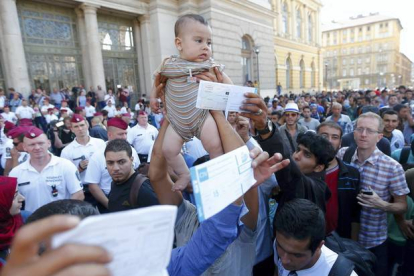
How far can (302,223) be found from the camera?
4.95 feet

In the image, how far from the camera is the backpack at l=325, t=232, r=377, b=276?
1506 mm

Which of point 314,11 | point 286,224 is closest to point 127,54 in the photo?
point 286,224

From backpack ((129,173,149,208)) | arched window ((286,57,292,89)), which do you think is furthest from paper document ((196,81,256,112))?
arched window ((286,57,292,89))

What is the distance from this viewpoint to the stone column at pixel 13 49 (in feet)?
36.9

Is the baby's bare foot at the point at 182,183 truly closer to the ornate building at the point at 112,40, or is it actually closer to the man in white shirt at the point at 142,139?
the man in white shirt at the point at 142,139

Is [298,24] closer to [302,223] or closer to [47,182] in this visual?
[47,182]

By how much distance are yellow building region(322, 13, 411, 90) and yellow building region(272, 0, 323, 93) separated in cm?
3453

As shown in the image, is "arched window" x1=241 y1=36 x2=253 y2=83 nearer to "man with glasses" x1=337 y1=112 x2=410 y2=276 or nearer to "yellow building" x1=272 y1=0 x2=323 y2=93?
"yellow building" x1=272 y1=0 x2=323 y2=93

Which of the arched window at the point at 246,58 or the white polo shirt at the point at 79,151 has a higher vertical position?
the arched window at the point at 246,58

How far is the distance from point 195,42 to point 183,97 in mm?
429

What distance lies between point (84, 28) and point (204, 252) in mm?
16549

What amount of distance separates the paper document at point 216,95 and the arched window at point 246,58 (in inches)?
845

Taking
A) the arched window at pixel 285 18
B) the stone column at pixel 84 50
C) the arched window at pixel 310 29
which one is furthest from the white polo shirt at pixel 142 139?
the arched window at pixel 310 29

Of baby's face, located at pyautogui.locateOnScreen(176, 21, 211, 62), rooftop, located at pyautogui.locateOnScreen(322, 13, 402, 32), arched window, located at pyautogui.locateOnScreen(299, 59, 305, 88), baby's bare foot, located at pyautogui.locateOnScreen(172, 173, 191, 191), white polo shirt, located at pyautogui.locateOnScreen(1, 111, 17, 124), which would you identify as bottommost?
baby's bare foot, located at pyautogui.locateOnScreen(172, 173, 191, 191)
